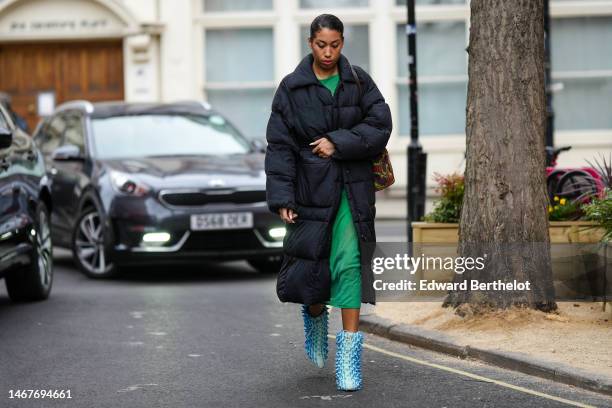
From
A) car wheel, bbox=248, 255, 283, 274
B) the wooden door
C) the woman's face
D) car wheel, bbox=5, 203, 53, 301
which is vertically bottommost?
car wheel, bbox=248, 255, 283, 274

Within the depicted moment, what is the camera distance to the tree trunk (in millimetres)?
8398

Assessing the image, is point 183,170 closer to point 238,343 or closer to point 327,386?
point 238,343

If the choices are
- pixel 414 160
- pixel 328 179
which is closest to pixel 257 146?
pixel 414 160

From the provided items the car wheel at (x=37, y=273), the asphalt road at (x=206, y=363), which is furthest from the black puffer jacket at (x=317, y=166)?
the car wheel at (x=37, y=273)

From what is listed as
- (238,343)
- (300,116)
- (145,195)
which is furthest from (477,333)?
(145,195)

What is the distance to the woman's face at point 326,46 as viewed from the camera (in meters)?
6.68

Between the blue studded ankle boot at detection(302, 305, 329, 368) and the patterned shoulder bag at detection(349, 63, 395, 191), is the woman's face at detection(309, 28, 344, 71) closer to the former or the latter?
the patterned shoulder bag at detection(349, 63, 395, 191)

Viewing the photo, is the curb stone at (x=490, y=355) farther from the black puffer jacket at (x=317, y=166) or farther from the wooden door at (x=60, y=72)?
the wooden door at (x=60, y=72)

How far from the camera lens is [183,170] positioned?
12.4 metres

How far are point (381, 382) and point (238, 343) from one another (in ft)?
5.39

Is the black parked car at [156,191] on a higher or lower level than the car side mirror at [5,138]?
lower

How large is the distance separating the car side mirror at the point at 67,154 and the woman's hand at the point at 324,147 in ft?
20.9

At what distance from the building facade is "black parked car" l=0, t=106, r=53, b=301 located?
1203 cm

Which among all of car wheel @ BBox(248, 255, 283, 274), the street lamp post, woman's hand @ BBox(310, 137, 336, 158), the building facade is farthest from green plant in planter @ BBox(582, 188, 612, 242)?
the building facade
